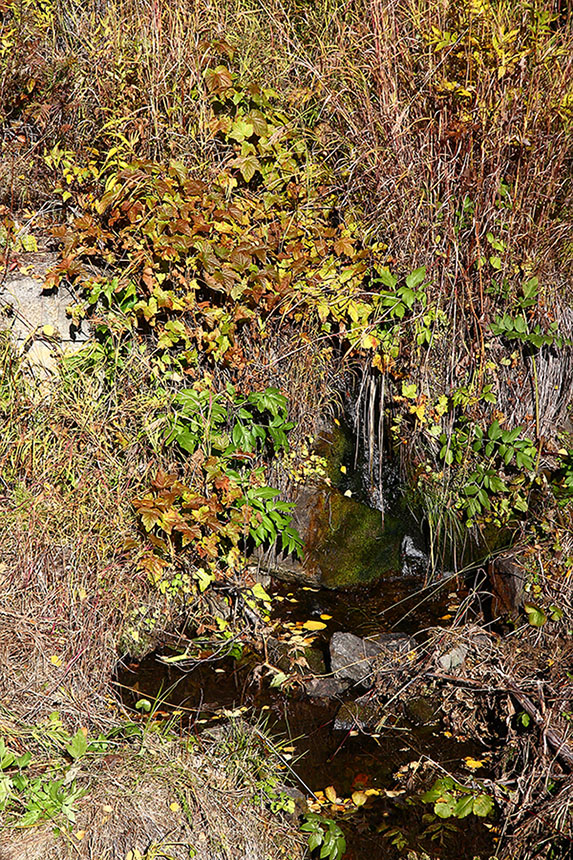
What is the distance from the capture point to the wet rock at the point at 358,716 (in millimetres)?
2943

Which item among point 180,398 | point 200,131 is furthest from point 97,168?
point 180,398

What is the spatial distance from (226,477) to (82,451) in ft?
1.92

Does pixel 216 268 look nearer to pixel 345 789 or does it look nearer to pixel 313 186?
pixel 313 186

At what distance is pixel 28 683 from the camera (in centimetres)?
263

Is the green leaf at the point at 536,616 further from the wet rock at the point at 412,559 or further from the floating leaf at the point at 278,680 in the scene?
the floating leaf at the point at 278,680

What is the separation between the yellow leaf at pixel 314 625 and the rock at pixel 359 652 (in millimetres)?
189

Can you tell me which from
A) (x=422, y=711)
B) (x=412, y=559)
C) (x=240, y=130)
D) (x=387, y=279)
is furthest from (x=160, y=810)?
(x=240, y=130)

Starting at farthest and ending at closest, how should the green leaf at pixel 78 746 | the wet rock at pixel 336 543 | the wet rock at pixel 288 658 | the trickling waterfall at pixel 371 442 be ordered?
the trickling waterfall at pixel 371 442, the wet rock at pixel 336 543, the wet rock at pixel 288 658, the green leaf at pixel 78 746

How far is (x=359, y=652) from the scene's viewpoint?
3.22 m

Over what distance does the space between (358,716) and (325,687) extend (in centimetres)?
20

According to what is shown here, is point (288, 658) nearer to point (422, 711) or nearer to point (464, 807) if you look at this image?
point (422, 711)

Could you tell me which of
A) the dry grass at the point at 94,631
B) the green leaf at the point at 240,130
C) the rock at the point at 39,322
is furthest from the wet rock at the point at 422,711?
the green leaf at the point at 240,130

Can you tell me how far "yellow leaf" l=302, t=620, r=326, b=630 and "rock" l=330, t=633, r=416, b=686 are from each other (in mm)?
189

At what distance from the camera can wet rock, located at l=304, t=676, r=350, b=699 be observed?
310cm
